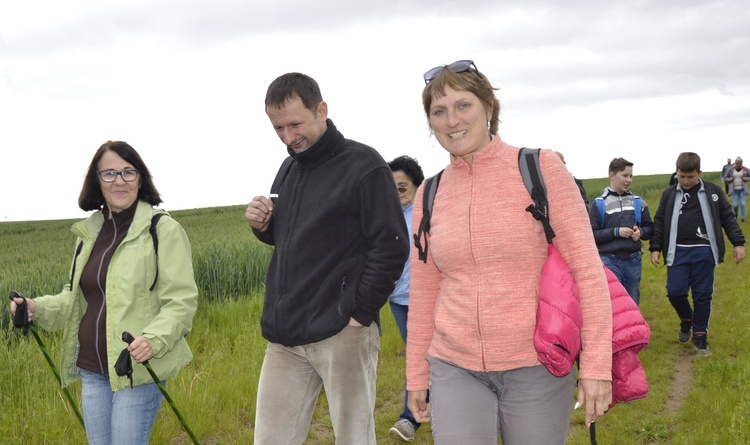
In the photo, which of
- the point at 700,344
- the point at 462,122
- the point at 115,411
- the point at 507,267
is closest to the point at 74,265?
the point at 115,411

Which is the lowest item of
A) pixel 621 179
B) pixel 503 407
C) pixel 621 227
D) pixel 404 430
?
pixel 404 430

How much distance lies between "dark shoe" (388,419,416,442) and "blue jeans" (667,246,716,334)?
4.37m

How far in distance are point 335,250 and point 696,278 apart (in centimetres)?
617

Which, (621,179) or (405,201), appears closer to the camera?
(405,201)

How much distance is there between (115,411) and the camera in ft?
10.6

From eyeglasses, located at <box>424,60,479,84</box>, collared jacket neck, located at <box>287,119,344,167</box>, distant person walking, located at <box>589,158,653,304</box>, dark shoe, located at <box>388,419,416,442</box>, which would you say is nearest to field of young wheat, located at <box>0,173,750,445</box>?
dark shoe, located at <box>388,419,416,442</box>

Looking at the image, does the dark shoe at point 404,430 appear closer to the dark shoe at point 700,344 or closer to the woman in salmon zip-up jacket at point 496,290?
the woman in salmon zip-up jacket at point 496,290

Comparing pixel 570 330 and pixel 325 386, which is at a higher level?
pixel 570 330

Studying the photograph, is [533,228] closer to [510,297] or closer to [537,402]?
[510,297]

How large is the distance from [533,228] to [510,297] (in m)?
0.27

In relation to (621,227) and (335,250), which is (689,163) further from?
(335,250)

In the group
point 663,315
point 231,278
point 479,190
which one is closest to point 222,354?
point 231,278

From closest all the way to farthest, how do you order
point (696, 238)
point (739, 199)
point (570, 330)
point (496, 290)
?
point (570, 330), point (496, 290), point (696, 238), point (739, 199)

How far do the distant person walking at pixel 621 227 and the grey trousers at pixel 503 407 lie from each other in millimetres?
5194
